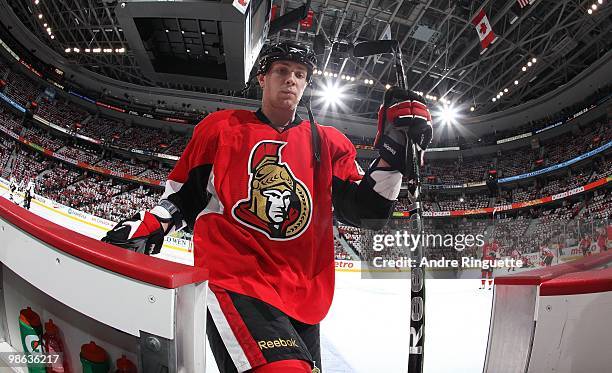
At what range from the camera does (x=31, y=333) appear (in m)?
0.98

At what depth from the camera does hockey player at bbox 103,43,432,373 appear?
96 centimetres

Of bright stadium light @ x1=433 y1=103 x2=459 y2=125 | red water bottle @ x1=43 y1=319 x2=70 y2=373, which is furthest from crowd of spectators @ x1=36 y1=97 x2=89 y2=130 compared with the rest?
red water bottle @ x1=43 y1=319 x2=70 y2=373

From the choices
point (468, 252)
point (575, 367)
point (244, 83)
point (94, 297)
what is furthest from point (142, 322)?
point (468, 252)

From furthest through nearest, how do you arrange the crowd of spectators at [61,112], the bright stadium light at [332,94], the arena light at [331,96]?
the crowd of spectators at [61,112]
the bright stadium light at [332,94]
the arena light at [331,96]

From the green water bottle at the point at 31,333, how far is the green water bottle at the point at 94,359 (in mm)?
230

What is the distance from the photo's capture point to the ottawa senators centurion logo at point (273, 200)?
3.66ft

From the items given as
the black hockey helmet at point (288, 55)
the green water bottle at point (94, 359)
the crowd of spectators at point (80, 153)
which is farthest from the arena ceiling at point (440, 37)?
the green water bottle at point (94, 359)

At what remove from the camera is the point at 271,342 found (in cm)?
91

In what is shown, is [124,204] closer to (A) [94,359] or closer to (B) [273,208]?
(B) [273,208]

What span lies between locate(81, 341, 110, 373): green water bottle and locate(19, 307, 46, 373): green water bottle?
0.75ft

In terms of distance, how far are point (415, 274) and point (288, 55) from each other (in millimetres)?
1013

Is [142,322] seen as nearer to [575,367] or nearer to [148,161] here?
[575,367]

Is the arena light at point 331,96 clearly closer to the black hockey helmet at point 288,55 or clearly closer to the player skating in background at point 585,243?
the player skating in background at point 585,243

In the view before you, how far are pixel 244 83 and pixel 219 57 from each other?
0.44m
